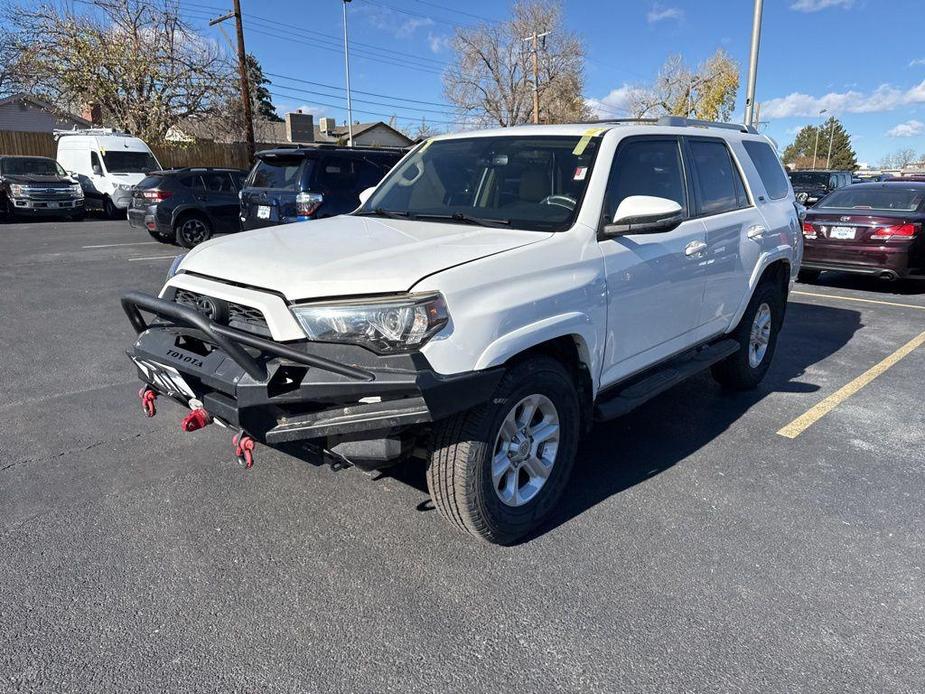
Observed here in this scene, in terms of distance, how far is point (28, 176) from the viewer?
1928cm

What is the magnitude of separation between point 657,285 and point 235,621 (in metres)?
2.71

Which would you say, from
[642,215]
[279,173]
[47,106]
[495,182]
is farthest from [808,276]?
[47,106]

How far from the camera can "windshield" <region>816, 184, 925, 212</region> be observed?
9961mm

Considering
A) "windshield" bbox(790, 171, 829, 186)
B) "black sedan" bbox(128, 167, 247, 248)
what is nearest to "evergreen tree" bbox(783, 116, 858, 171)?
"windshield" bbox(790, 171, 829, 186)

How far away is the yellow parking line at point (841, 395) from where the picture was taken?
4.71 meters

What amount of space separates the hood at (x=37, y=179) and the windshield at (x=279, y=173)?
12.2 meters

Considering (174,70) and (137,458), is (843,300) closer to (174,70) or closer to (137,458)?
(137,458)

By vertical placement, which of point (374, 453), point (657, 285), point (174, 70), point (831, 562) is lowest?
point (831, 562)

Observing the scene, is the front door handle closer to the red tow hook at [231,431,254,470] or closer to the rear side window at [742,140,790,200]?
the rear side window at [742,140,790,200]

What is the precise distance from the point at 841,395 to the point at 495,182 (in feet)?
11.4

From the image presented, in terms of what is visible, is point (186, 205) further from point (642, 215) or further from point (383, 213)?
point (642, 215)

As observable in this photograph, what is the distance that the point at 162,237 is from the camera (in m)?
14.4

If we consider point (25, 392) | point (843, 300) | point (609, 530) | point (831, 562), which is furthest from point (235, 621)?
point (843, 300)

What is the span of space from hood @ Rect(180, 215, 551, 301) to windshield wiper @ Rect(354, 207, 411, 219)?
25cm
